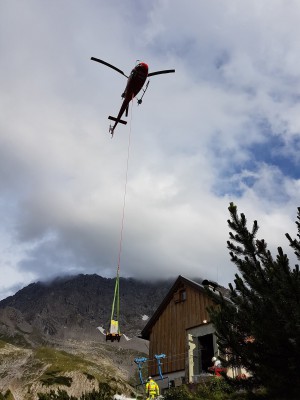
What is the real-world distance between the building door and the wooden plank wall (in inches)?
41.1

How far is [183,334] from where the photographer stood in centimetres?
2484

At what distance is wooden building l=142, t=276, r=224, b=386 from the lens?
23266mm

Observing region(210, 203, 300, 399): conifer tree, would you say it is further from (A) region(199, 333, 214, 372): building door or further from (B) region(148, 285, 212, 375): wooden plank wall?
(A) region(199, 333, 214, 372): building door

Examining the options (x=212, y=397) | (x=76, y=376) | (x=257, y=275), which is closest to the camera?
(x=257, y=275)

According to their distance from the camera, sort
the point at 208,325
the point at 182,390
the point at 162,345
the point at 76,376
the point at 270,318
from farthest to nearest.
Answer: the point at 76,376 → the point at 162,345 → the point at 208,325 → the point at 182,390 → the point at 270,318

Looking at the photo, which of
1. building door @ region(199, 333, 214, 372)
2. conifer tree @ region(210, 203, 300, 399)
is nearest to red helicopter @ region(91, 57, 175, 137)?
conifer tree @ region(210, 203, 300, 399)

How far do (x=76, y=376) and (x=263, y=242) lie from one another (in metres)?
58.3

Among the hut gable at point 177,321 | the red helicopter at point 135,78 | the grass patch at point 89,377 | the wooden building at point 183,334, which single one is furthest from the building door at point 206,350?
the grass patch at point 89,377

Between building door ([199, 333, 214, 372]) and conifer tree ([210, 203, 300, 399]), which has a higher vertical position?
building door ([199, 333, 214, 372])

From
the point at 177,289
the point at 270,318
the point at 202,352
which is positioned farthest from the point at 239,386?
the point at 177,289

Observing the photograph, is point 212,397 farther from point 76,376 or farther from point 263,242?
point 76,376

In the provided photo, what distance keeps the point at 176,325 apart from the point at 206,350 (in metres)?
2.73

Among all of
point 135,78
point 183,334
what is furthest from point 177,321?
point 135,78

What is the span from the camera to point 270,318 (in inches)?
298
